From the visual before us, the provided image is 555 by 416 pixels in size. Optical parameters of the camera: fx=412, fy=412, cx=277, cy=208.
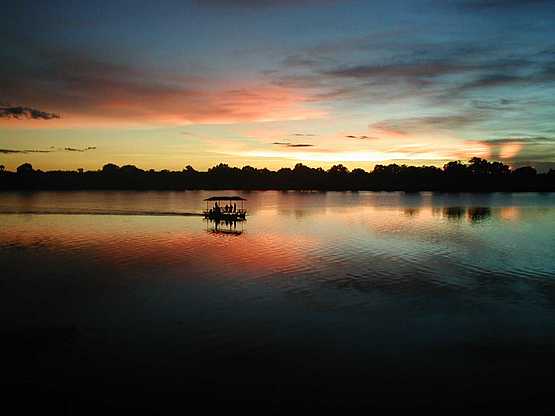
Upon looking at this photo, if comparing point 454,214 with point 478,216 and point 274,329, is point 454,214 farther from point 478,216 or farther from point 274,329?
point 274,329

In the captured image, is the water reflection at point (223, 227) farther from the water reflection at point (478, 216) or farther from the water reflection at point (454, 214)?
the water reflection at point (478, 216)

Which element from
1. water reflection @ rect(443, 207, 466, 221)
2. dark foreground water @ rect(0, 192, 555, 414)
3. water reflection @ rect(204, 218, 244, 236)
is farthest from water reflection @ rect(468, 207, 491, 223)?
water reflection @ rect(204, 218, 244, 236)

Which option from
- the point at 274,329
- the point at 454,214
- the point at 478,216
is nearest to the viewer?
the point at 274,329

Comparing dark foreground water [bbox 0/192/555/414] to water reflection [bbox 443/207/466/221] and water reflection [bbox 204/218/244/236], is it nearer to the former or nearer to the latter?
water reflection [bbox 204/218/244/236]

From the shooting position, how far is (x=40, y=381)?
48.0 feet

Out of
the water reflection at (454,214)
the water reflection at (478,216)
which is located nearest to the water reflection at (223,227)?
the water reflection at (454,214)

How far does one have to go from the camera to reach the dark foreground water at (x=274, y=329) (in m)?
14.3

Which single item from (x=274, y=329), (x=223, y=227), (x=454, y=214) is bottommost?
(x=274, y=329)

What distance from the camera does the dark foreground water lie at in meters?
14.3

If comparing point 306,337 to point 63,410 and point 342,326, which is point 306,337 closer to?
point 342,326

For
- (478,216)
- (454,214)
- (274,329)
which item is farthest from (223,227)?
(454,214)

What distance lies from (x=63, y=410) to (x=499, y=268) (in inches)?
1393

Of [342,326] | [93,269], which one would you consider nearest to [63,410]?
[342,326]

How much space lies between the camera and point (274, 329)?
20.5 meters
